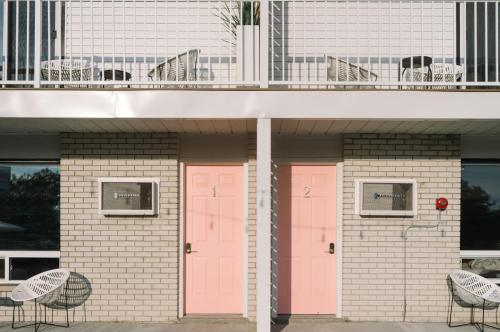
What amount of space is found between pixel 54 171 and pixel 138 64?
1.88 m

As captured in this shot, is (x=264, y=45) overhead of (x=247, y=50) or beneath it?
beneath

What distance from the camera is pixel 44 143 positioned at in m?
6.30

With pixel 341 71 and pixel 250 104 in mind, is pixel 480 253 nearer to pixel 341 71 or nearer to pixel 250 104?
pixel 341 71

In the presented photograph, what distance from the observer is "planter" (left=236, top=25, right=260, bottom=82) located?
5914 mm

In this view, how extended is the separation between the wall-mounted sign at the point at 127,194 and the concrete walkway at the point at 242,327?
148 cm

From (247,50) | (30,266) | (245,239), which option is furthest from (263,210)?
(30,266)

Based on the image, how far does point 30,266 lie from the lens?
6281 millimetres

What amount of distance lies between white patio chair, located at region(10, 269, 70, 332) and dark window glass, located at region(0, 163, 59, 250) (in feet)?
2.00

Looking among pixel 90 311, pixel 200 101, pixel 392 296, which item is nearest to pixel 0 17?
pixel 200 101

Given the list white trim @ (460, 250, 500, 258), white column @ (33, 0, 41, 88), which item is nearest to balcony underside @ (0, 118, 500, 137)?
white column @ (33, 0, 41, 88)

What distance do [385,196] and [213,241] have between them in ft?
7.73

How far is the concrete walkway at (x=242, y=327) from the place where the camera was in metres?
5.80

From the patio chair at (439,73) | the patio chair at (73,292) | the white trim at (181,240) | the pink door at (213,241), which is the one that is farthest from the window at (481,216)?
the patio chair at (73,292)

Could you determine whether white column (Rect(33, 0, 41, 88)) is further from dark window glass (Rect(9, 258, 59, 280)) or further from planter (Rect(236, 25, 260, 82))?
dark window glass (Rect(9, 258, 59, 280))
